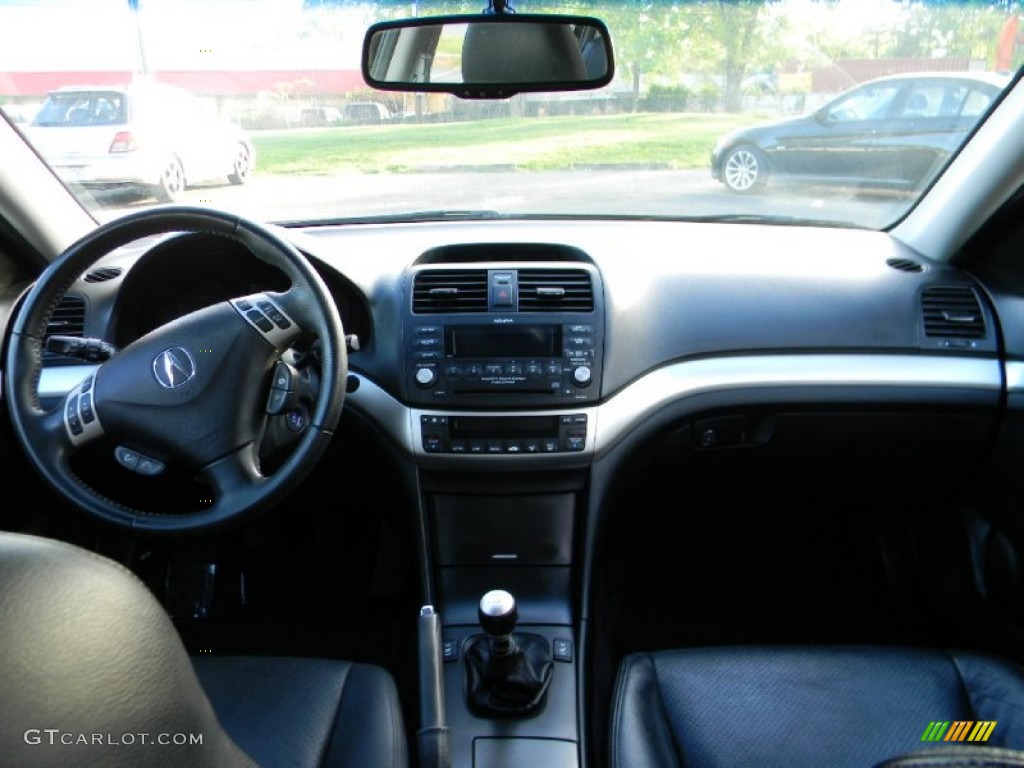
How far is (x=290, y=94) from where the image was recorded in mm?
3105

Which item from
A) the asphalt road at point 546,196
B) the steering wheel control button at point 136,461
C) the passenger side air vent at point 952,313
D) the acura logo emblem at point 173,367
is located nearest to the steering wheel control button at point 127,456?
the steering wheel control button at point 136,461

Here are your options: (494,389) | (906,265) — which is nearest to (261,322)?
(494,389)

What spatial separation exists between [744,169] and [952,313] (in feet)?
2.95

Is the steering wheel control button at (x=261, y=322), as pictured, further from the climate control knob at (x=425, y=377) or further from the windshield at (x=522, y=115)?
the windshield at (x=522, y=115)

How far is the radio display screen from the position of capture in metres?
2.62

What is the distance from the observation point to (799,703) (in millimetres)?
2186

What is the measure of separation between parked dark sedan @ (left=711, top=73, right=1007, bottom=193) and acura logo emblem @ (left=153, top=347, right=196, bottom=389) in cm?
204

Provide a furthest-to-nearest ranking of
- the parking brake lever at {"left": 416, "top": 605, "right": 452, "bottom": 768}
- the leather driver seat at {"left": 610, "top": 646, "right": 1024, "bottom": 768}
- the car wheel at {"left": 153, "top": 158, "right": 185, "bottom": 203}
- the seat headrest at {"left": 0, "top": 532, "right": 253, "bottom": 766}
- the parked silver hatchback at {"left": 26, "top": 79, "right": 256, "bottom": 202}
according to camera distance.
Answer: the car wheel at {"left": 153, "top": 158, "right": 185, "bottom": 203}
the parked silver hatchback at {"left": 26, "top": 79, "right": 256, "bottom": 202}
the leather driver seat at {"left": 610, "top": 646, "right": 1024, "bottom": 768}
the parking brake lever at {"left": 416, "top": 605, "right": 452, "bottom": 768}
the seat headrest at {"left": 0, "top": 532, "right": 253, "bottom": 766}

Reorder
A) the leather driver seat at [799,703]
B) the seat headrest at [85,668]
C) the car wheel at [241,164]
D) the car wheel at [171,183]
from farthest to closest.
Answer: the car wheel at [241,164]
the car wheel at [171,183]
the leather driver seat at [799,703]
the seat headrest at [85,668]

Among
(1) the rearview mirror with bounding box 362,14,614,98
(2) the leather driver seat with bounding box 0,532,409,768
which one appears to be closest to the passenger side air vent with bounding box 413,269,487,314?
(1) the rearview mirror with bounding box 362,14,614,98

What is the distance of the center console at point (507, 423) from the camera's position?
2604 millimetres

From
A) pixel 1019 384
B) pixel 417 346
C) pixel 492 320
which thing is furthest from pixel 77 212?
pixel 1019 384

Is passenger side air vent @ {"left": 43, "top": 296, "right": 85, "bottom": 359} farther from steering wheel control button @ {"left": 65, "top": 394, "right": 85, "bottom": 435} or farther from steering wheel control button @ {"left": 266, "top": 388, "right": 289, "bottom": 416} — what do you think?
steering wheel control button @ {"left": 266, "top": 388, "right": 289, "bottom": 416}

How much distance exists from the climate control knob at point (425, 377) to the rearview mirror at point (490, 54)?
2.57ft
